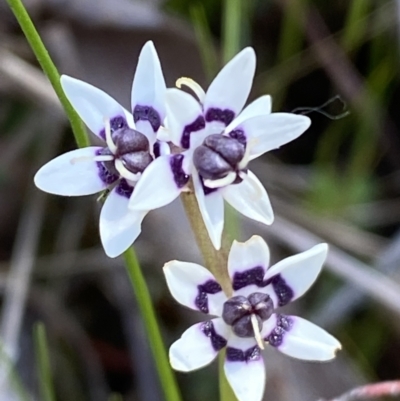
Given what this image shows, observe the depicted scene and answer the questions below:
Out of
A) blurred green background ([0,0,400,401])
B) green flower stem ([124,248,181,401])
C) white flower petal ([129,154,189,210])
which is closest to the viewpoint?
white flower petal ([129,154,189,210])

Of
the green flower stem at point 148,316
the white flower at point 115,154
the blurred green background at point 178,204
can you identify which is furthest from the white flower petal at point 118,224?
the blurred green background at point 178,204

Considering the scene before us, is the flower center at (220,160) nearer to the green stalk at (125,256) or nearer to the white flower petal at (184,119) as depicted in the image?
the white flower petal at (184,119)

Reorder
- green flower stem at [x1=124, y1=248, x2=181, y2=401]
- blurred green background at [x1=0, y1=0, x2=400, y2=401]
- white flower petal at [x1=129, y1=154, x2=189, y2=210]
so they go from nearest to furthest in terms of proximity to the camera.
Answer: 1. white flower petal at [x1=129, y1=154, x2=189, y2=210]
2. green flower stem at [x1=124, y1=248, x2=181, y2=401]
3. blurred green background at [x1=0, y1=0, x2=400, y2=401]

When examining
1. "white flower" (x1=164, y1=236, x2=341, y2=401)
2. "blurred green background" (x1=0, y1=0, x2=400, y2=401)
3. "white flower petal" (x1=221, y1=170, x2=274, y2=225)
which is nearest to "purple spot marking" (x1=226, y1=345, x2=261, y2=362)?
"white flower" (x1=164, y1=236, x2=341, y2=401)

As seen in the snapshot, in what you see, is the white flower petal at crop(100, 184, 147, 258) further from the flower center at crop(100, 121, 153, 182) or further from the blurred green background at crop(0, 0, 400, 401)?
the blurred green background at crop(0, 0, 400, 401)

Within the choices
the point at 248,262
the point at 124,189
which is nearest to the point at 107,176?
the point at 124,189

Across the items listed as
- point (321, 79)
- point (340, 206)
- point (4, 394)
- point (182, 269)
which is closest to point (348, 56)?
point (321, 79)

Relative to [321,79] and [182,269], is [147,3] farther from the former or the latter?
[182,269]
